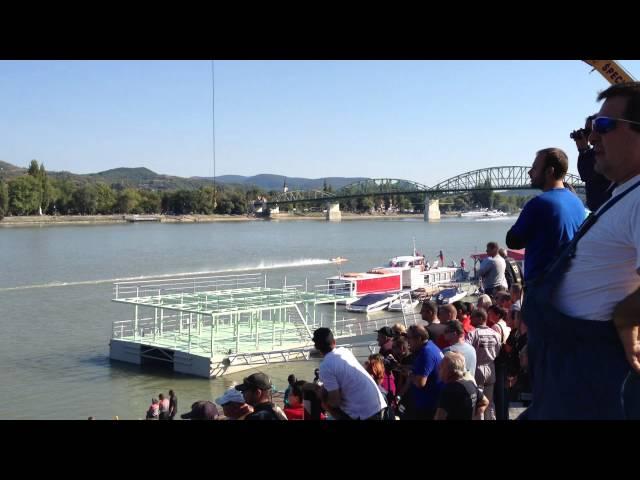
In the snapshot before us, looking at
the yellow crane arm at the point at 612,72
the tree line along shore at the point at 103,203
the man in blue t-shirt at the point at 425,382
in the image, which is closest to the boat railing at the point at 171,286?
the yellow crane arm at the point at 612,72

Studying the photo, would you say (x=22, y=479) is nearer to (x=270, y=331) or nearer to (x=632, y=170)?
(x=632, y=170)

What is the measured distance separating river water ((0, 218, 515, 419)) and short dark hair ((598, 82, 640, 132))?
16.5 meters

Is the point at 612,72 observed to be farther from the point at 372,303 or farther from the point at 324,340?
the point at 372,303

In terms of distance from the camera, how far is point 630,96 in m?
1.51

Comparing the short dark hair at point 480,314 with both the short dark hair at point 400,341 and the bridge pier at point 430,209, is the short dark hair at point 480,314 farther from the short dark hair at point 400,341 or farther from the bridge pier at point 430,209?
the bridge pier at point 430,209

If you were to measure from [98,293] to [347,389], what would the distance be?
107 ft

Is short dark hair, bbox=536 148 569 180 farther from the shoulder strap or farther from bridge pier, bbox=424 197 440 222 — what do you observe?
bridge pier, bbox=424 197 440 222

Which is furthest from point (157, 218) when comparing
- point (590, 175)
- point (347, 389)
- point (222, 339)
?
point (590, 175)

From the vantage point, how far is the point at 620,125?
1505mm

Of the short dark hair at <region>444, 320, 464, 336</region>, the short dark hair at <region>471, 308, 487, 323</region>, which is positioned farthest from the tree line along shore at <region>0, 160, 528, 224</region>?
the short dark hair at <region>444, 320, 464, 336</region>

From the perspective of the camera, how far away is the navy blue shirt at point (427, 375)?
471 centimetres

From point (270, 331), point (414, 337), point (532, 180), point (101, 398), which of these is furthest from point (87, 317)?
point (532, 180)

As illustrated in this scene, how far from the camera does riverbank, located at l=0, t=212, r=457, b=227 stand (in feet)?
328

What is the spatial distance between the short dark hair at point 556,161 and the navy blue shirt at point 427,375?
2.03 metres
